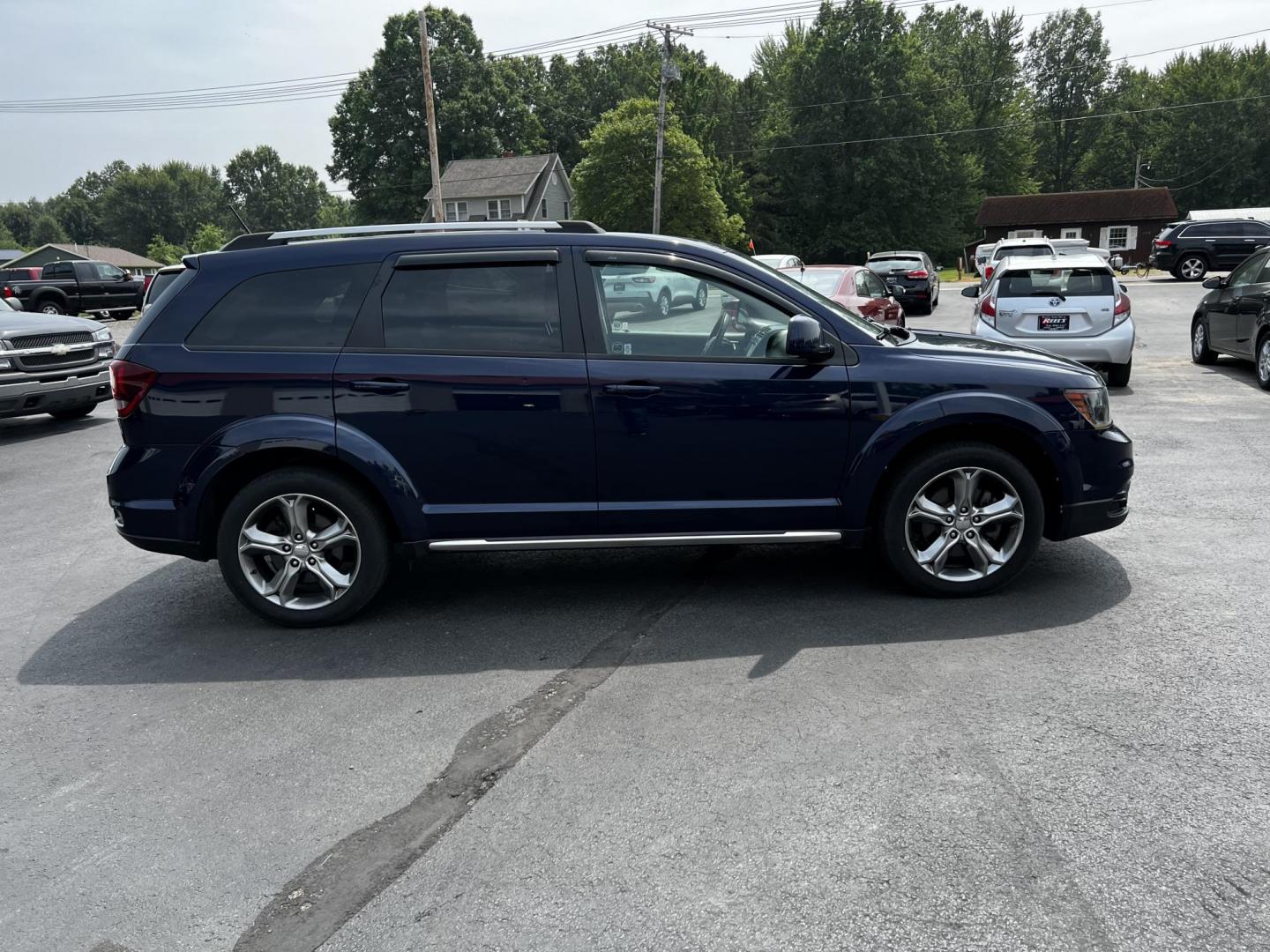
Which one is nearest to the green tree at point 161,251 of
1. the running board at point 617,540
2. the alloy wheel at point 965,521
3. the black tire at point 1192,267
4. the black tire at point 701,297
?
the black tire at point 1192,267

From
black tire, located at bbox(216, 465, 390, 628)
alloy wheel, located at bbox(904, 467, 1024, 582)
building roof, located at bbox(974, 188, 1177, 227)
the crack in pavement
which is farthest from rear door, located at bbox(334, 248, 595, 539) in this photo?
building roof, located at bbox(974, 188, 1177, 227)

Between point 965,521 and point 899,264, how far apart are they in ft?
74.5

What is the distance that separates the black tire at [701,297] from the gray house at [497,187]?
206 feet

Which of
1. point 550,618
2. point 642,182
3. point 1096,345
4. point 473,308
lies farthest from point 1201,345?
point 642,182

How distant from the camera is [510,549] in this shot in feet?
16.6

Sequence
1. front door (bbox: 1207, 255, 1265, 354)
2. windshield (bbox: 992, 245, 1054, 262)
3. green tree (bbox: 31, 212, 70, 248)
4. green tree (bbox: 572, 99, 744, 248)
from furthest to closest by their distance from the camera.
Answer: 1. green tree (bbox: 31, 212, 70, 248)
2. green tree (bbox: 572, 99, 744, 248)
3. windshield (bbox: 992, 245, 1054, 262)
4. front door (bbox: 1207, 255, 1265, 354)

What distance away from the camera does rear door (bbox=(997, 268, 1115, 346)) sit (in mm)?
11969

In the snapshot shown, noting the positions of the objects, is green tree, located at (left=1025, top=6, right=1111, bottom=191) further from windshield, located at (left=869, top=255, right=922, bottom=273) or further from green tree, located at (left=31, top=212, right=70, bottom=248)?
green tree, located at (left=31, top=212, right=70, bottom=248)

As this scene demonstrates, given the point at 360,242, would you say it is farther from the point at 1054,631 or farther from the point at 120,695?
the point at 1054,631

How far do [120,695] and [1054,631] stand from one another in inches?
166

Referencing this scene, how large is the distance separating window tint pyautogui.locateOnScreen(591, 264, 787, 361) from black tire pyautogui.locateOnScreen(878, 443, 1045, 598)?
0.91 m

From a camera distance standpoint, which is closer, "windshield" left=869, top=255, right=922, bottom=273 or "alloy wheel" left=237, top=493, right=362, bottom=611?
"alloy wheel" left=237, top=493, right=362, bottom=611

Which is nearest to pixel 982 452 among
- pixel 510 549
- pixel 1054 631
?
pixel 1054 631

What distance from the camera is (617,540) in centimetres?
505
